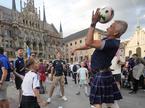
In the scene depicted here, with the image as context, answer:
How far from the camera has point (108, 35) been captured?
4.62 metres

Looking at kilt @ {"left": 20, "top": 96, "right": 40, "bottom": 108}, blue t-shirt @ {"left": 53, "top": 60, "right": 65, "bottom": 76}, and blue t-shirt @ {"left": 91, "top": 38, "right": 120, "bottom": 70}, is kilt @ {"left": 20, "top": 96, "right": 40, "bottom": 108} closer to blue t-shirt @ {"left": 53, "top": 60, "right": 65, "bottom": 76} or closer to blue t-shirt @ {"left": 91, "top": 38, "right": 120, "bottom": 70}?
blue t-shirt @ {"left": 91, "top": 38, "right": 120, "bottom": 70}

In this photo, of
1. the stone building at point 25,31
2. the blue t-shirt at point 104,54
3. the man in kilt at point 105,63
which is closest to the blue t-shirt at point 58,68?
the man in kilt at point 105,63

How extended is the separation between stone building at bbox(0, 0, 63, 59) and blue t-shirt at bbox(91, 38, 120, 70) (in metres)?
66.5

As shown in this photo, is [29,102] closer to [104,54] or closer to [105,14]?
[104,54]

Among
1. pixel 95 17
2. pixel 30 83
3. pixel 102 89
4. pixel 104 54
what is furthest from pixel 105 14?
pixel 30 83

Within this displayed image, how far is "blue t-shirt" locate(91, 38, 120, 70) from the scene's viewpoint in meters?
4.53

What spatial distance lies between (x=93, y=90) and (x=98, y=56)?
0.57 meters

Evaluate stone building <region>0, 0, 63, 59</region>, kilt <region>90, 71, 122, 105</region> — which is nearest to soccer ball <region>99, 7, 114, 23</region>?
kilt <region>90, 71, 122, 105</region>

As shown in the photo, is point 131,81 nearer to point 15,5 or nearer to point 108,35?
point 108,35

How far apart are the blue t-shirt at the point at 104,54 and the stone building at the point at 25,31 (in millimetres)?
66537

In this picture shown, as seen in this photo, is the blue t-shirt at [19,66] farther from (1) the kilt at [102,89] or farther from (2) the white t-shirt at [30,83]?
(1) the kilt at [102,89]

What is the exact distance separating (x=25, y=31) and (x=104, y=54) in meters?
75.6

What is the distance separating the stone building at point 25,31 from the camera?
72562 millimetres

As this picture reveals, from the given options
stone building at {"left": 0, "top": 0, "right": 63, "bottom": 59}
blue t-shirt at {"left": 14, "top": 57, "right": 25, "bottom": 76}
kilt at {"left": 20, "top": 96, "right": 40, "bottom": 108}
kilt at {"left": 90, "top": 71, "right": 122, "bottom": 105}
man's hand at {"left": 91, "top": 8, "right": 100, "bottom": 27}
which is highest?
stone building at {"left": 0, "top": 0, "right": 63, "bottom": 59}
